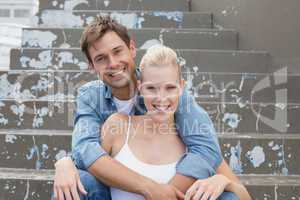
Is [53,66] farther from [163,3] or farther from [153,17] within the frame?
[163,3]

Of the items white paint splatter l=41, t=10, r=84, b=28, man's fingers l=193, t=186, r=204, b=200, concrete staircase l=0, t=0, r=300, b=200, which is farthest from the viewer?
white paint splatter l=41, t=10, r=84, b=28

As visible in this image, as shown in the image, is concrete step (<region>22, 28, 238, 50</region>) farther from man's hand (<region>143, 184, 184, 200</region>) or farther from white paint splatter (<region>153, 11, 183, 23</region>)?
man's hand (<region>143, 184, 184, 200</region>)

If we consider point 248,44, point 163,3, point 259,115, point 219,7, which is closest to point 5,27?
point 163,3

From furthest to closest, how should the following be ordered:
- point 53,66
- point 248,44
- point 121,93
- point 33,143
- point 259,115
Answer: point 248,44
point 53,66
point 259,115
point 33,143
point 121,93

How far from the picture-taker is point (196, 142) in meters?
1.52

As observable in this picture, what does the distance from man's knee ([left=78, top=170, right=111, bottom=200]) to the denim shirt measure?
35 mm

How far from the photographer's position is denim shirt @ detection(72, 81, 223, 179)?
1.46 m

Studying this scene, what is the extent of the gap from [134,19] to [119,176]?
2391 millimetres

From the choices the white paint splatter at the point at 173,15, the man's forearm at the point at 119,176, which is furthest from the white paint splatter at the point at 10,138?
the white paint splatter at the point at 173,15

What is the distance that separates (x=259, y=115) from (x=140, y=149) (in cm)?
120

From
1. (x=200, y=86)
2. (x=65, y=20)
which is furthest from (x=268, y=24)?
(x=65, y=20)

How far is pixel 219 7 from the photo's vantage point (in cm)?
381

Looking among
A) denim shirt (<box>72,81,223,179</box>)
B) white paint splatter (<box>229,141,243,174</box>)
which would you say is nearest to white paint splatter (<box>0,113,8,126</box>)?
denim shirt (<box>72,81,223,179</box>)

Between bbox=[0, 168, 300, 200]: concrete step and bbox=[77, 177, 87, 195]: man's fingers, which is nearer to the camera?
bbox=[77, 177, 87, 195]: man's fingers
